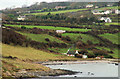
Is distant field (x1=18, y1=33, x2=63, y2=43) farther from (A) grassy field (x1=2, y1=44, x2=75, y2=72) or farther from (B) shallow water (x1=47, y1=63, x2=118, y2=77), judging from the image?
(B) shallow water (x1=47, y1=63, x2=118, y2=77)

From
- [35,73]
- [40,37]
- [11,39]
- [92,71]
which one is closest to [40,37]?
[40,37]

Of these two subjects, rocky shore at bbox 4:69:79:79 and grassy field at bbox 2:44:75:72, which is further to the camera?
grassy field at bbox 2:44:75:72

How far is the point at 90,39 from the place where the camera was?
95562 mm

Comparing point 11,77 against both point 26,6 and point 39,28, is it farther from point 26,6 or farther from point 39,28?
point 26,6

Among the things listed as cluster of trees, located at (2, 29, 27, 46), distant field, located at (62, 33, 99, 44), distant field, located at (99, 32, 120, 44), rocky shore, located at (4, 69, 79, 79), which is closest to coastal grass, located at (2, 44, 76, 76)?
cluster of trees, located at (2, 29, 27, 46)

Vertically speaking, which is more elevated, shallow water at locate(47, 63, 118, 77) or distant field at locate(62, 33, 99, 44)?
distant field at locate(62, 33, 99, 44)

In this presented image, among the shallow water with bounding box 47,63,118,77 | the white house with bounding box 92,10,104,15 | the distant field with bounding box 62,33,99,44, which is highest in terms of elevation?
the white house with bounding box 92,10,104,15

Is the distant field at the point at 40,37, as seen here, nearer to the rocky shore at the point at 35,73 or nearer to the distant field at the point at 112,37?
the distant field at the point at 112,37

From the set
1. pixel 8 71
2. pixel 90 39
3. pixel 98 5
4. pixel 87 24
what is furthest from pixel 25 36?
pixel 98 5

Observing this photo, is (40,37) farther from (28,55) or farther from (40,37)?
(28,55)

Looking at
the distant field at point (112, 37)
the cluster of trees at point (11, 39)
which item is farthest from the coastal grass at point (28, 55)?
the distant field at point (112, 37)

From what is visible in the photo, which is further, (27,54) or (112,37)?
(112,37)

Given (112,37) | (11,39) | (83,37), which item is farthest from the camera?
(112,37)

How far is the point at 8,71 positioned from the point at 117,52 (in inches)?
1985
